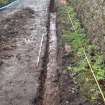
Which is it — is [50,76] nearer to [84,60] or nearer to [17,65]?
[84,60]

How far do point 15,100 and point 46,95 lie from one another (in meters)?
0.98

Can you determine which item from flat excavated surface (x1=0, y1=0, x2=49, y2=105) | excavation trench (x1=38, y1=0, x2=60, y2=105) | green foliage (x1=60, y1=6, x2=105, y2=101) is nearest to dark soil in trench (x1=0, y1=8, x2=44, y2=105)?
flat excavated surface (x1=0, y1=0, x2=49, y2=105)

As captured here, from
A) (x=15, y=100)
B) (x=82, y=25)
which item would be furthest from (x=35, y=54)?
(x=15, y=100)

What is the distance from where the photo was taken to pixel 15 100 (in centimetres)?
873

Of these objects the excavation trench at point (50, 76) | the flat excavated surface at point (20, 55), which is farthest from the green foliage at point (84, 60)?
the flat excavated surface at point (20, 55)

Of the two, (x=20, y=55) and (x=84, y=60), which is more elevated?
(x=84, y=60)

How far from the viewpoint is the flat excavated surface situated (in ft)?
30.0

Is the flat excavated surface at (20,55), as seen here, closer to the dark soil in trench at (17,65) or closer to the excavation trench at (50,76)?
the dark soil in trench at (17,65)

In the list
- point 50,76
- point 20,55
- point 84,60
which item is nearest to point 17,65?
point 20,55

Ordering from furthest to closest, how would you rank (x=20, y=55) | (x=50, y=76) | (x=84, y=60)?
(x=20, y=55), (x=50, y=76), (x=84, y=60)

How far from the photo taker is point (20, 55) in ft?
40.3

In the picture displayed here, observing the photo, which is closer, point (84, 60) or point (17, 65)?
point (84, 60)

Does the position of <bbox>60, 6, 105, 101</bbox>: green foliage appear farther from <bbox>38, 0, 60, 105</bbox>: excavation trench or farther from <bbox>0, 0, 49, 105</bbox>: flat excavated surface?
<bbox>0, 0, 49, 105</bbox>: flat excavated surface

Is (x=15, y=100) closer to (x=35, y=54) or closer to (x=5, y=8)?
(x=35, y=54)
